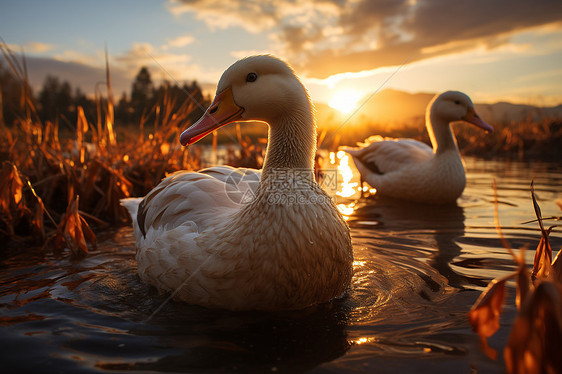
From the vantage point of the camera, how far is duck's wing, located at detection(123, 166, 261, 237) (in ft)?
10.2

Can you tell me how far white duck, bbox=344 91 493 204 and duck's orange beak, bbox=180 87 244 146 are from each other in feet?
15.2

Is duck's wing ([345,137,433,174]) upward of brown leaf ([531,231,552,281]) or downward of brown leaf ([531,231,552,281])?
upward

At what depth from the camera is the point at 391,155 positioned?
772 cm

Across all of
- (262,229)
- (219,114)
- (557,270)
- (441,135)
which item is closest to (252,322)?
(262,229)

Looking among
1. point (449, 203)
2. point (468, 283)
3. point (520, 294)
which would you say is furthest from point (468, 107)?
point (520, 294)

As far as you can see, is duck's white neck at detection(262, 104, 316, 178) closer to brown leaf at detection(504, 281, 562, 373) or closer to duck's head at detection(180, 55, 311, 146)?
duck's head at detection(180, 55, 311, 146)

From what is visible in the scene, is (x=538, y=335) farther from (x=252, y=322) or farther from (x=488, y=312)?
(x=252, y=322)

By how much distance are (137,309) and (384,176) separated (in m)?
5.58

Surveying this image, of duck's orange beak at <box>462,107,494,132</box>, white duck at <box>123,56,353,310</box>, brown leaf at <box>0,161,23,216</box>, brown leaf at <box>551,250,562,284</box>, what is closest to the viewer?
brown leaf at <box>551,250,562,284</box>

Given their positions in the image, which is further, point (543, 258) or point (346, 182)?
point (346, 182)

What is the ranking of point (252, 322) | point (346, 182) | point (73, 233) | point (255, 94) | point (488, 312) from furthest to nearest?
1. point (346, 182)
2. point (73, 233)
3. point (255, 94)
4. point (252, 322)
5. point (488, 312)

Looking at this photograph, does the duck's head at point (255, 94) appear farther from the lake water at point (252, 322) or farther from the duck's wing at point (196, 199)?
the lake water at point (252, 322)

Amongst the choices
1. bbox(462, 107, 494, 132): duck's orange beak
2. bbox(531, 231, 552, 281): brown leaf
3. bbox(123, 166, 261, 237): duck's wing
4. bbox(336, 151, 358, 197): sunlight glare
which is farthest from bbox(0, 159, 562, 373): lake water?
bbox(336, 151, 358, 197): sunlight glare

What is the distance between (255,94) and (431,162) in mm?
4816
